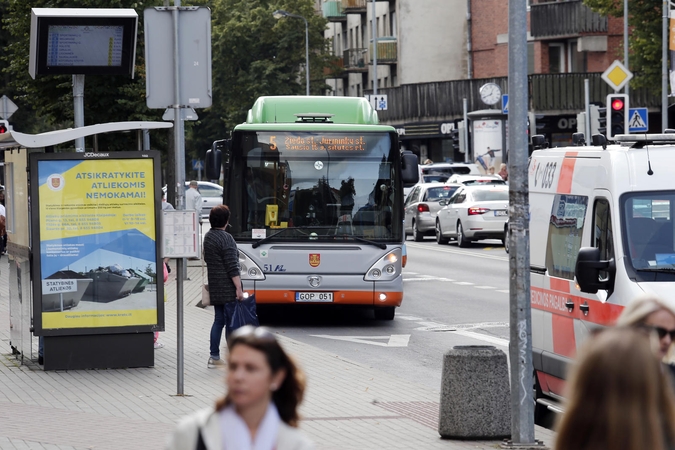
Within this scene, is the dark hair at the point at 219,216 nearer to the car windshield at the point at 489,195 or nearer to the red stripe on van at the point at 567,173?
the red stripe on van at the point at 567,173

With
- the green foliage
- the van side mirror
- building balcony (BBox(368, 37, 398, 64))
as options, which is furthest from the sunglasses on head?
building balcony (BBox(368, 37, 398, 64))

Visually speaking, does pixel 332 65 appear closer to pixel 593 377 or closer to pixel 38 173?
pixel 38 173

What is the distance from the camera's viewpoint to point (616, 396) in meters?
2.99

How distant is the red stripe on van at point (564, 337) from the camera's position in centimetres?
927

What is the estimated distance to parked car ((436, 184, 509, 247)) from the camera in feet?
108

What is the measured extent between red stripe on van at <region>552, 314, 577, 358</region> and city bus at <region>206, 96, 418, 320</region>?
6778 mm

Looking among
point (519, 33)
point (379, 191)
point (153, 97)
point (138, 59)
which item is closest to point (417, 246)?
point (138, 59)

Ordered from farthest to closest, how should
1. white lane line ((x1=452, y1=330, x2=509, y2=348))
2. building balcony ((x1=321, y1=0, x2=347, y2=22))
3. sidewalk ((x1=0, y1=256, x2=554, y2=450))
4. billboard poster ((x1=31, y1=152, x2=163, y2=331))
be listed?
building balcony ((x1=321, y1=0, x2=347, y2=22)) < white lane line ((x1=452, y1=330, x2=509, y2=348)) < billboard poster ((x1=31, y1=152, x2=163, y2=331)) < sidewalk ((x1=0, y1=256, x2=554, y2=450))

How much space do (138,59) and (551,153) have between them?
18.5m

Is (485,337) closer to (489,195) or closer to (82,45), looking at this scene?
(82,45)

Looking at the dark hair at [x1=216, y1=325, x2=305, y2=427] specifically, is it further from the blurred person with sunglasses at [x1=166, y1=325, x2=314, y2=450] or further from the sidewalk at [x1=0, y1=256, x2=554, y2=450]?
the sidewalk at [x1=0, y1=256, x2=554, y2=450]

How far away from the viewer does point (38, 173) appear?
12.1 metres

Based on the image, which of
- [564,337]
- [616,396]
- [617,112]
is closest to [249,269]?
[564,337]

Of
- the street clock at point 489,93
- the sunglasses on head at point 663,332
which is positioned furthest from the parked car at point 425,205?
the sunglasses on head at point 663,332
